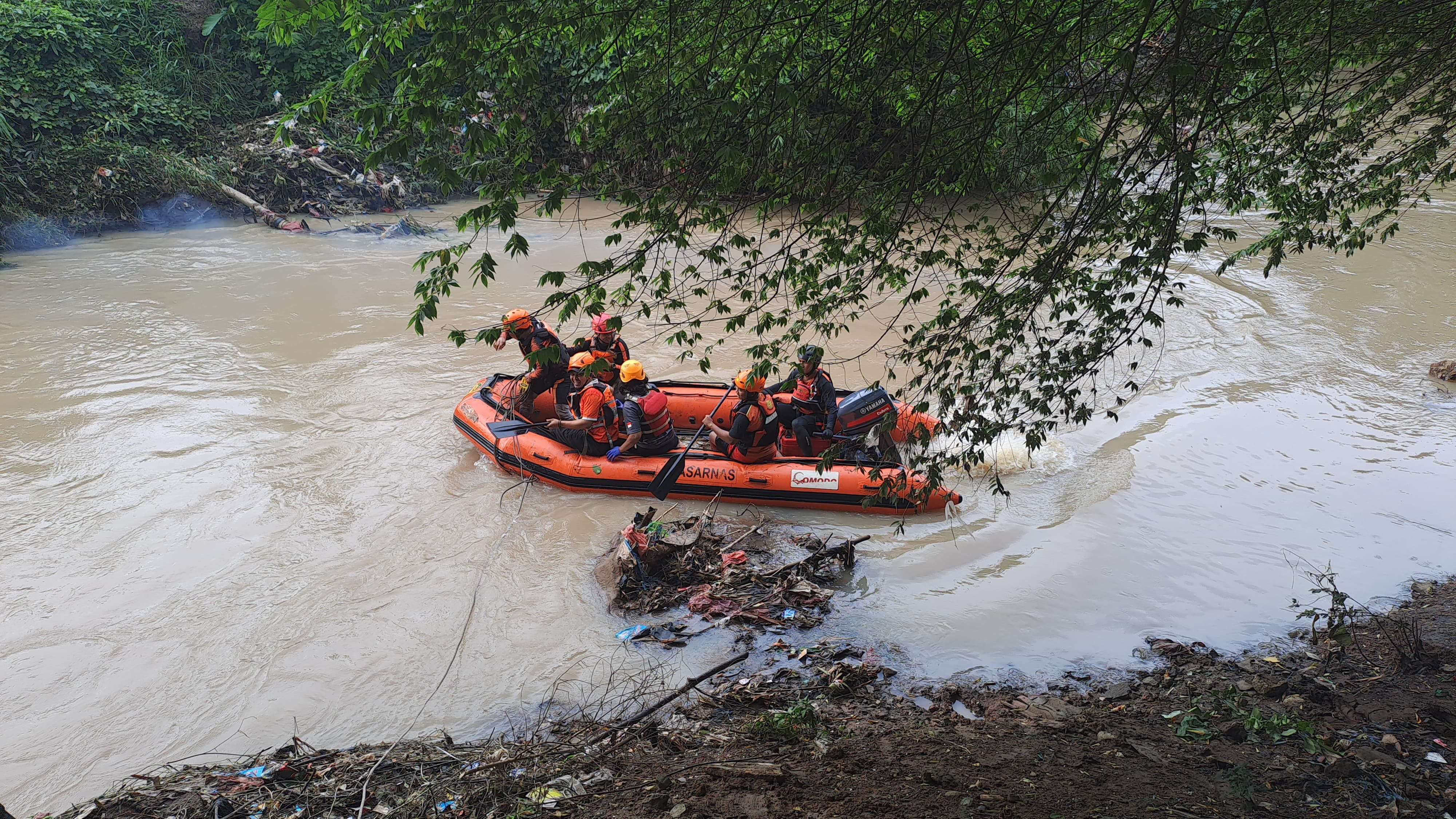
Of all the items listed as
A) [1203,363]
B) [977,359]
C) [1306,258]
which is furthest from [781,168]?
[1306,258]

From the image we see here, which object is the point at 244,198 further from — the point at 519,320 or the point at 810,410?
the point at 810,410

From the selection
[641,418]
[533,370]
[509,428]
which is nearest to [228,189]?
[509,428]

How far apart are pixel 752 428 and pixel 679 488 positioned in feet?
2.75

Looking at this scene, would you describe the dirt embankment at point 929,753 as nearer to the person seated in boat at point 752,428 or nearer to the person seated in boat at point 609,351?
the person seated in boat at point 752,428

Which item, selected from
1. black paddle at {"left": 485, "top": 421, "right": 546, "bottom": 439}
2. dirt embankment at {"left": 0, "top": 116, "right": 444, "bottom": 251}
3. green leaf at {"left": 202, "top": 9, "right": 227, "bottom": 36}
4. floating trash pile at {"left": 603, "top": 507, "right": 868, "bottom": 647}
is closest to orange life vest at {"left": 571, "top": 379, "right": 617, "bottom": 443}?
black paddle at {"left": 485, "top": 421, "right": 546, "bottom": 439}

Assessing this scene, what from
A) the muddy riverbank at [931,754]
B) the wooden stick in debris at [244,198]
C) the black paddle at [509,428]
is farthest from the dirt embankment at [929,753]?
the wooden stick in debris at [244,198]

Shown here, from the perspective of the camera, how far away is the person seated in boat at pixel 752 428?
7.39 metres

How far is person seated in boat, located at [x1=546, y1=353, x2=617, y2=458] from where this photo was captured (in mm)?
7758

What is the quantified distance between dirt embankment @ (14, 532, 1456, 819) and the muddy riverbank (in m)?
0.01

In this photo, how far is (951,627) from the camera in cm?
586

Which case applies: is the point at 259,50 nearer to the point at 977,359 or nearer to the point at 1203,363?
the point at 1203,363

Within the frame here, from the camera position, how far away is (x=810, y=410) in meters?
7.61

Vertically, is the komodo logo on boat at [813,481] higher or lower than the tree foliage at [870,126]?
lower

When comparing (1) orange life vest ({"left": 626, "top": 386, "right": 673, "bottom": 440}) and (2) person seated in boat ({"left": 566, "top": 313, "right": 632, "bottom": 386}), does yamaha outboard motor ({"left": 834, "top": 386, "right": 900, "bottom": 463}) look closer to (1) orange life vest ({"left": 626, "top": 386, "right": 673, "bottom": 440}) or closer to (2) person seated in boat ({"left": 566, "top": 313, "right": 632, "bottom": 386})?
(1) orange life vest ({"left": 626, "top": 386, "right": 673, "bottom": 440})
